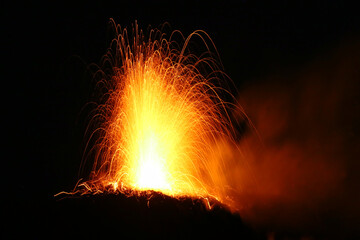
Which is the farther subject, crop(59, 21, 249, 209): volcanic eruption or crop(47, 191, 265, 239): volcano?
crop(59, 21, 249, 209): volcanic eruption

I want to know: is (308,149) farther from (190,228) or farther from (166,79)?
(190,228)

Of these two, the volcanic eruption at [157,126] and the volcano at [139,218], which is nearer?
the volcano at [139,218]

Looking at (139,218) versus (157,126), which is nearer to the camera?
(139,218)

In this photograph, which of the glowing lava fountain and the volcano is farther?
the glowing lava fountain

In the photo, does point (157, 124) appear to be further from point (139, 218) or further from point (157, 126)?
point (139, 218)

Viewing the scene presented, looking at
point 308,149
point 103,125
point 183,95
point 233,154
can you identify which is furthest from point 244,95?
point 103,125

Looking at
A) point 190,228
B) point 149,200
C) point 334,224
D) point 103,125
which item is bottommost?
point 334,224

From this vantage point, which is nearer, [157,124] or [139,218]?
[139,218]

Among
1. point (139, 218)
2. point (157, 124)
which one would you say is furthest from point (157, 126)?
point (139, 218)

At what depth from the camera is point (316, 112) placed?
1958 cm

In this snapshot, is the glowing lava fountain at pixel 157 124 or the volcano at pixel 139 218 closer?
the volcano at pixel 139 218

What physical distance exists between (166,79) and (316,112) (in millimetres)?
8817

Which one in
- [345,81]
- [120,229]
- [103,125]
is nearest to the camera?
[120,229]

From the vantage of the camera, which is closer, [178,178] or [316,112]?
[178,178]
